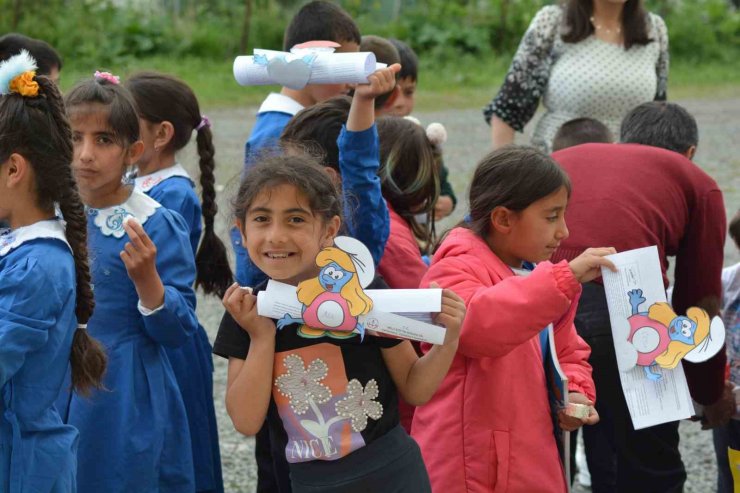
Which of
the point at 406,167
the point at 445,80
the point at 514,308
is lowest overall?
the point at 445,80

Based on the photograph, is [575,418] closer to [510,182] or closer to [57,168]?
[510,182]

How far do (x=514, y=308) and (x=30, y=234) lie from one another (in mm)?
1121

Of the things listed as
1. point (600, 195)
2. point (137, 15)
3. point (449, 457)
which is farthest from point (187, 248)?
point (137, 15)

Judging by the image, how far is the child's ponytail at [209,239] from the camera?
12.3 ft

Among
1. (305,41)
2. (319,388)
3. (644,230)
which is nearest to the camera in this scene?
(319,388)

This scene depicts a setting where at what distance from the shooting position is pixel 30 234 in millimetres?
2465

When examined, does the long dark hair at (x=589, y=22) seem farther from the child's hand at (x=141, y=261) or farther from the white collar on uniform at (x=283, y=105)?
the child's hand at (x=141, y=261)

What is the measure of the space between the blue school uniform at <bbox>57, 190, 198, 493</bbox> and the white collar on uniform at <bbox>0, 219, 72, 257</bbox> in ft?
1.40

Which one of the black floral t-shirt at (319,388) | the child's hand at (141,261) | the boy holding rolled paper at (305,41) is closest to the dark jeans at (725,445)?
the black floral t-shirt at (319,388)

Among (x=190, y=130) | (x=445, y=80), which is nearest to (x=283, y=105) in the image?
(x=190, y=130)

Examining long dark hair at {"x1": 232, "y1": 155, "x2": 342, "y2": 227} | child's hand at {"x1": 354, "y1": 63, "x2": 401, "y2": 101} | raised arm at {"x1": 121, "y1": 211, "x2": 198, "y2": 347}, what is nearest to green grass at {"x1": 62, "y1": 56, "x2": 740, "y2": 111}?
raised arm at {"x1": 121, "y1": 211, "x2": 198, "y2": 347}

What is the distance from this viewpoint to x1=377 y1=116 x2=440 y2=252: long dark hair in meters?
3.45

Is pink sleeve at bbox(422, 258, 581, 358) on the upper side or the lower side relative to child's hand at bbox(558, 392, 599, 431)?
upper

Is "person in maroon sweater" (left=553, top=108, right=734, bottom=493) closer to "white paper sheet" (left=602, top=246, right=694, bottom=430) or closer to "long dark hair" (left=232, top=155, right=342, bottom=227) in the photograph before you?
"white paper sheet" (left=602, top=246, right=694, bottom=430)
